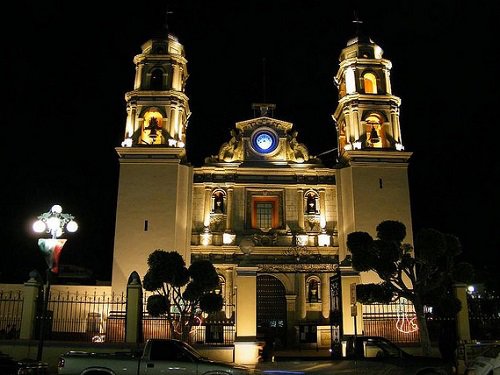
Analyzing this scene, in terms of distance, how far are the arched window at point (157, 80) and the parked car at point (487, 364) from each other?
20.2 metres

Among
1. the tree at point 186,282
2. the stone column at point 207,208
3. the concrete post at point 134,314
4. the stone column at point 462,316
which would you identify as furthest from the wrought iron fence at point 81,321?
the stone column at point 462,316

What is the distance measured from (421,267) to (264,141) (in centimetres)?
1250

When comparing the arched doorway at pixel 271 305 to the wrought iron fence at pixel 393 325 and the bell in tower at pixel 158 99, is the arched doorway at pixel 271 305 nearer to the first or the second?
the wrought iron fence at pixel 393 325

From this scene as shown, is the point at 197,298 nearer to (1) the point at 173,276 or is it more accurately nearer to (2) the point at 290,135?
(1) the point at 173,276

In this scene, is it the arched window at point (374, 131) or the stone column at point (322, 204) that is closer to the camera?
the stone column at point (322, 204)

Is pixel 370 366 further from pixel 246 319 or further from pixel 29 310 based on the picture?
pixel 29 310

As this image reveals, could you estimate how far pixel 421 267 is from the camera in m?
15.3

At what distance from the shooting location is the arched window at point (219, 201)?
25048mm

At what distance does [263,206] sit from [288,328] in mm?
5909

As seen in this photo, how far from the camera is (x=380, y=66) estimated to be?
26.9 metres

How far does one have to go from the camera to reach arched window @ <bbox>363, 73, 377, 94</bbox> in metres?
26.8

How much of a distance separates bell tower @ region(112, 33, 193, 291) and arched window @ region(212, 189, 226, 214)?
1.21 metres

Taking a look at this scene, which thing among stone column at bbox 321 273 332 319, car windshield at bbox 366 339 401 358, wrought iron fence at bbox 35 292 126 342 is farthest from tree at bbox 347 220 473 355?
wrought iron fence at bbox 35 292 126 342

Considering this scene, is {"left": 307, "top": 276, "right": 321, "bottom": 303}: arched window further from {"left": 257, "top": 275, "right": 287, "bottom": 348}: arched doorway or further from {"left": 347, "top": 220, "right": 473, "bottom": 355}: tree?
{"left": 347, "top": 220, "right": 473, "bottom": 355}: tree
